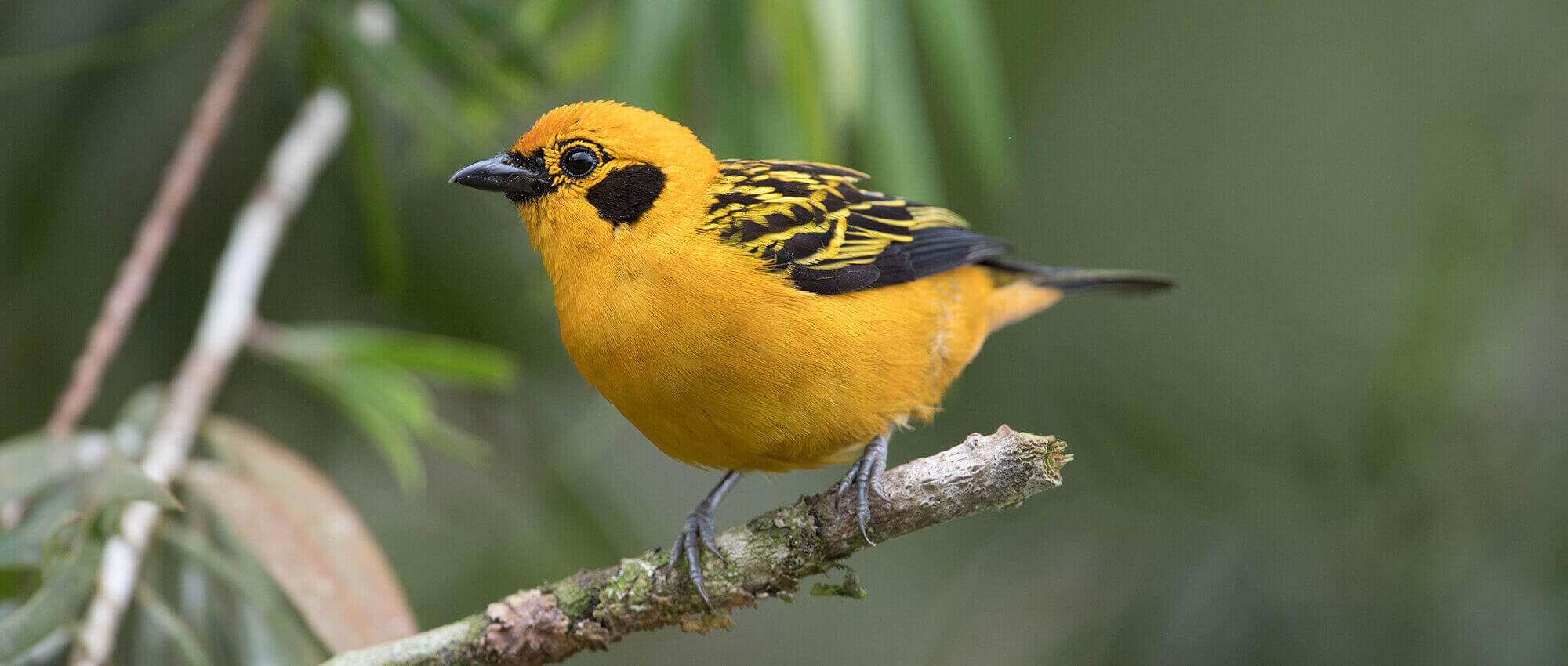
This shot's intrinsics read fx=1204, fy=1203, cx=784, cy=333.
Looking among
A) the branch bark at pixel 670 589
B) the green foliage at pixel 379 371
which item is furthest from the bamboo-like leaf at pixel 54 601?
the green foliage at pixel 379 371

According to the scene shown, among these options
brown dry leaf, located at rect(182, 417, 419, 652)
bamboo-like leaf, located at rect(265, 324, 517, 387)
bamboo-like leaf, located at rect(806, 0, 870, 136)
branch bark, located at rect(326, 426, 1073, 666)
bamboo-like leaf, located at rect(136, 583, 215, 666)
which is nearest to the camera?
branch bark, located at rect(326, 426, 1073, 666)

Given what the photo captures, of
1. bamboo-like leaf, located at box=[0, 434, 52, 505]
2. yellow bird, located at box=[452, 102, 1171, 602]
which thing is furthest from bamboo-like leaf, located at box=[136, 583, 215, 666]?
yellow bird, located at box=[452, 102, 1171, 602]

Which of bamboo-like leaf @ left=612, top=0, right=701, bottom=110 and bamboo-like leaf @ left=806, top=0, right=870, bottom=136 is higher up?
bamboo-like leaf @ left=612, top=0, right=701, bottom=110

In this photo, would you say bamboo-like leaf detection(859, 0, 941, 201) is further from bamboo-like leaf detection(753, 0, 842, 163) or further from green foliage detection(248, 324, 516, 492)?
green foliage detection(248, 324, 516, 492)

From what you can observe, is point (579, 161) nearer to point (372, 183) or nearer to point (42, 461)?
point (372, 183)

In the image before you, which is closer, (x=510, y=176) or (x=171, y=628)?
(x=171, y=628)

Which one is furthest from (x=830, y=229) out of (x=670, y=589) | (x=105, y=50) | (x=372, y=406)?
(x=105, y=50)

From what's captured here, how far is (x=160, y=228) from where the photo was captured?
11.8 feet

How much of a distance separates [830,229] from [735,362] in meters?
0.68

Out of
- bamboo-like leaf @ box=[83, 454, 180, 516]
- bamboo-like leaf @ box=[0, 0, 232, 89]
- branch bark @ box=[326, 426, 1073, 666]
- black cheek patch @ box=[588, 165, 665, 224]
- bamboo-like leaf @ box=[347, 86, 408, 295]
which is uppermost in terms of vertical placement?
bamboo-like leaf @ box=[0, 0, 232, 89]

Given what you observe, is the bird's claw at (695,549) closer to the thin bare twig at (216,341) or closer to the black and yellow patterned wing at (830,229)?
the black and yellow patterned wing at (830,229)

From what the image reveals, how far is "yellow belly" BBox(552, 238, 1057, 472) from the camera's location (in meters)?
2.84

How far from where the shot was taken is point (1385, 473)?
212 inches

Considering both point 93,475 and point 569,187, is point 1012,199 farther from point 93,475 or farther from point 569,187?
point 93,475
